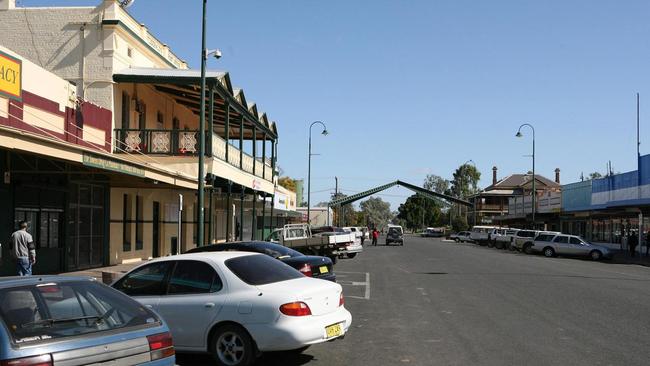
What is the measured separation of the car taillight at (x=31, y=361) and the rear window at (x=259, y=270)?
373 cm

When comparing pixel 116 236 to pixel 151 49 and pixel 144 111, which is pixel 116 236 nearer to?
pixel 144 111

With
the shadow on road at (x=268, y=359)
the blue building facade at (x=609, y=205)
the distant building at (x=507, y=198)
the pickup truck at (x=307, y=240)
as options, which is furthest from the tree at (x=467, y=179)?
the shadow on road at (x=268, y=359)

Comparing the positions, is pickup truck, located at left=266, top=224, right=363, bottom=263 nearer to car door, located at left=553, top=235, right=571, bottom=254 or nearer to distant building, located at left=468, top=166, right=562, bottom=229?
car door, located at left=553, top=235, right=571, bottom=254

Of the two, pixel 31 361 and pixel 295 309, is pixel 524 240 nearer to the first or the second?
pixel 295 309

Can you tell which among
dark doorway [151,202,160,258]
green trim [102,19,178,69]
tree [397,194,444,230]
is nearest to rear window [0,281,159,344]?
green trim [102,19,178,69]

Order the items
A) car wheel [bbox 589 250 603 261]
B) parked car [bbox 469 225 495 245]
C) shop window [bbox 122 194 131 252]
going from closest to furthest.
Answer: shop window [bbox 122 194 131 252]
car wheel [bbox 589 250 603 261]
parked car [bbox 469 225 495 245]

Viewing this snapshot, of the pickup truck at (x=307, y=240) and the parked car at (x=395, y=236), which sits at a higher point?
the pickup truck at (x=307, y=240)

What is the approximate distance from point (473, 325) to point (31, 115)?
12834 millimetres

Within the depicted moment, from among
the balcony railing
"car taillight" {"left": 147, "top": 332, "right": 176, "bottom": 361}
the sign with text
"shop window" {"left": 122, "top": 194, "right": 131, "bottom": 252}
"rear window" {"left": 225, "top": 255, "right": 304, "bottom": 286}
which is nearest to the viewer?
"car taillight" {"left": 147, "top": 332, "right": 176, "bottom": 361}

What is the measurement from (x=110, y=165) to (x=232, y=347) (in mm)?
8956

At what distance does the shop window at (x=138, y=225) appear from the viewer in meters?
26.2

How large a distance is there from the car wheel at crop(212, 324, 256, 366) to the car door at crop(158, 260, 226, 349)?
0.57 feet

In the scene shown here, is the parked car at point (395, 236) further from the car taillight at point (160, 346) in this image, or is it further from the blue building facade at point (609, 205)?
the car taillight at point (160, 346)

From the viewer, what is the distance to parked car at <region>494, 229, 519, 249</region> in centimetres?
5504
